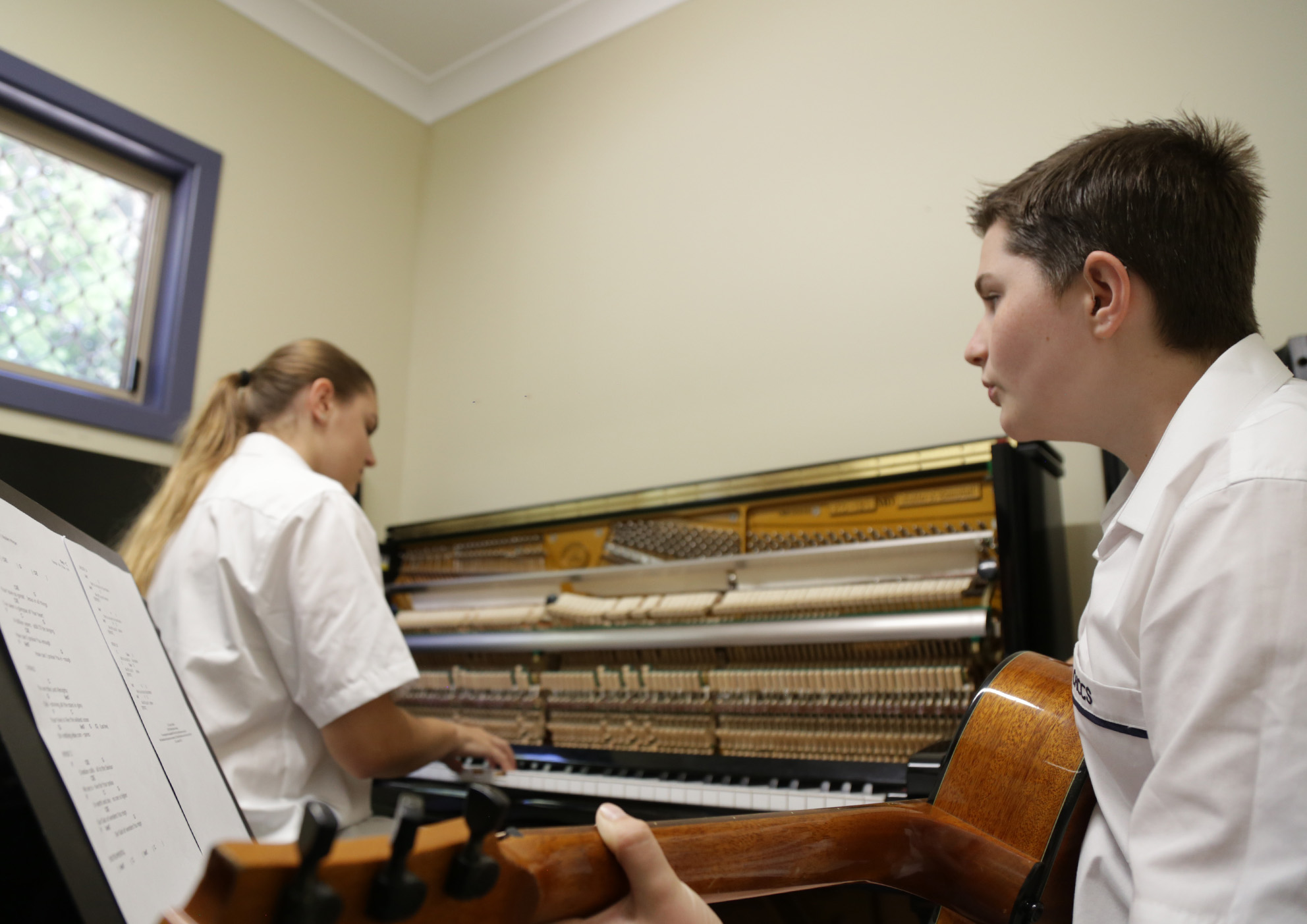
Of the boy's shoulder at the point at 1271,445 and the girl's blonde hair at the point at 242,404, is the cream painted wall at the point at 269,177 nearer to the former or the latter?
the girl's blonde hair at the point at 242,404

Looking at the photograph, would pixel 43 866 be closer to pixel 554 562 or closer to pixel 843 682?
pixel 843 682

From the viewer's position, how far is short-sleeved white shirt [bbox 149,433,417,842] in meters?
1.93

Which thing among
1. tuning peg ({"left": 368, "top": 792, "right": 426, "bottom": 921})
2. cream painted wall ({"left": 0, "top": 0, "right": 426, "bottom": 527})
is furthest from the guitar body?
cream painted wall ({"left": 0, "top": 0, "right": 426, "bottom": 527})

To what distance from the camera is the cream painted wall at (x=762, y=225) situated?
2.88 metres

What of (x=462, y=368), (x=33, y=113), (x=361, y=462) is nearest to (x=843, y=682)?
(x=361, y=462)

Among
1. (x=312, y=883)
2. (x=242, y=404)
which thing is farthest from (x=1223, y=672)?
(x=242, y=404)

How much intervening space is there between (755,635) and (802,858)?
1.19 m

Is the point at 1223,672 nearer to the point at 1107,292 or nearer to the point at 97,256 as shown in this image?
the point at 1107,292

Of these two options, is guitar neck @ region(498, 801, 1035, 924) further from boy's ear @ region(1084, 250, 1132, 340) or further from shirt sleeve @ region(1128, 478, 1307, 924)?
boy's ear @ region(1084, 250, 1132, 340)

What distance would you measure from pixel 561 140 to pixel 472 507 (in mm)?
1822

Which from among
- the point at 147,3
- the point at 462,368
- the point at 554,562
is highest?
the point at 147,3

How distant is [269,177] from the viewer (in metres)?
4.14

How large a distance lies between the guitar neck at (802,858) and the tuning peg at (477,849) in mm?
41

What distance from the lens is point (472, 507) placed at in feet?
13.9
